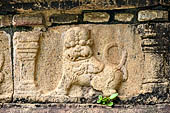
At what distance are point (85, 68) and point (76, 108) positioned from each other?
0.45 meters

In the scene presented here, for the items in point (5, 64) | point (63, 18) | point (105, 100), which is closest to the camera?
point (105, 100)

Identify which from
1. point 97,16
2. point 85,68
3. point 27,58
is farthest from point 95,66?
point 27,58

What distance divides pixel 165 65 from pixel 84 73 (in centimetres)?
87

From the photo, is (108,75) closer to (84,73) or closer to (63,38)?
(84,73)

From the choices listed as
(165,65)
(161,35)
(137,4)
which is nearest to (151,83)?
(165,65)

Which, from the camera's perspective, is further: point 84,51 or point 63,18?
point 63,18

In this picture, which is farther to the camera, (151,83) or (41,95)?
(41,95)

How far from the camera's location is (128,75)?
379cm

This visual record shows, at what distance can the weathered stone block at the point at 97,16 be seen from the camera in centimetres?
384

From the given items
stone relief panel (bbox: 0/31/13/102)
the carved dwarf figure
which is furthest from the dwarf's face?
stone relief panel (bbox: 0/31/13/102)

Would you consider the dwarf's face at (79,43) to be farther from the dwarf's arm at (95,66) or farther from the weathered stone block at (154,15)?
the weathered stone block at (154,15)

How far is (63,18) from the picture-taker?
3910mm

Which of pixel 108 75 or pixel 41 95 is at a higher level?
pixel 108 75

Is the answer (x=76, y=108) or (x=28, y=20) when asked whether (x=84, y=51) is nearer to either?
(x=76, y=108)
